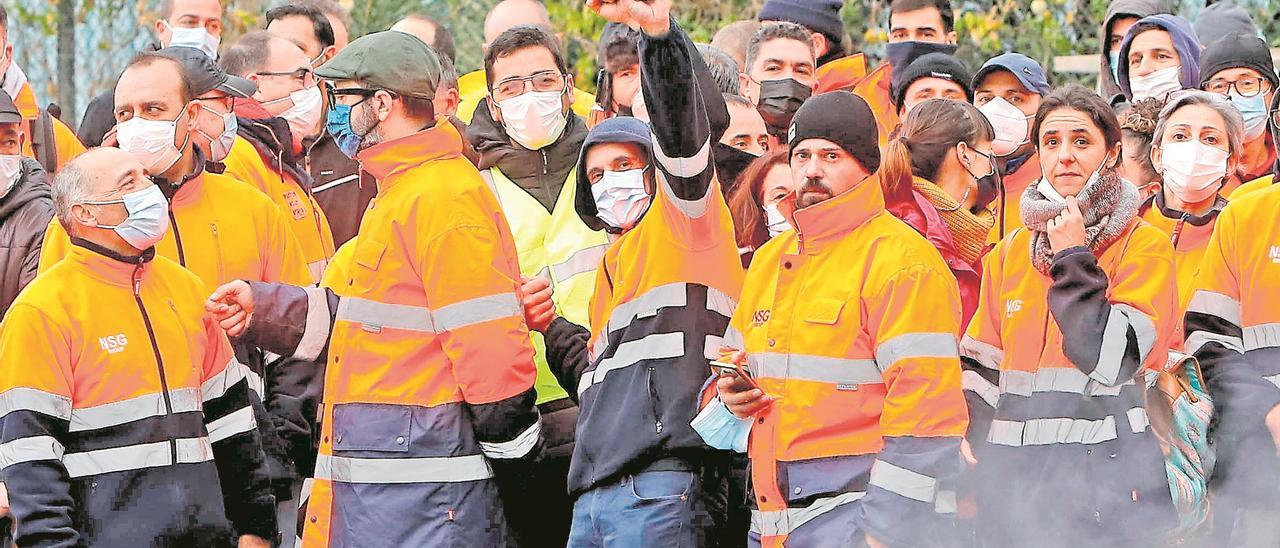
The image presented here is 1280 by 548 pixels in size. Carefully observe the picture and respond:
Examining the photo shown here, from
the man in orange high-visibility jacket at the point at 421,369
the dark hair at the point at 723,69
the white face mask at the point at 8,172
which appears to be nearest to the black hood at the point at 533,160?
the dark hair at the point at 723,69

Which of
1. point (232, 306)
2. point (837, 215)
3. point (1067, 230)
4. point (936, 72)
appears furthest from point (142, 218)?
point (936, 72)

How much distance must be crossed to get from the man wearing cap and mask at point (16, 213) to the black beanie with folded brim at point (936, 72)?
3515mm

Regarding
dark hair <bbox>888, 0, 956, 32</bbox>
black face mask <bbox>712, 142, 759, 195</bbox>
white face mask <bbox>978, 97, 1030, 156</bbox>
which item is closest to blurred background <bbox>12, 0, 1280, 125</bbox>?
dark hair <bbox>888, 0, 956, 32</bbox>

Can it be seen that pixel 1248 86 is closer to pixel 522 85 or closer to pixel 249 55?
pixel 522 85

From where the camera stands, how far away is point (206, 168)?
6.92 meters

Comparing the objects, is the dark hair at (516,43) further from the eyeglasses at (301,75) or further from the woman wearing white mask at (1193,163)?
the woman wearing white mask at (1193,163)

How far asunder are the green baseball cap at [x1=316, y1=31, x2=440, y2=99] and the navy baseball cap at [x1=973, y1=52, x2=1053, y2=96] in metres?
2.58

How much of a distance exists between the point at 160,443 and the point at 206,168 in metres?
1.77

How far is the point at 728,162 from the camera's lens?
652 centimetres

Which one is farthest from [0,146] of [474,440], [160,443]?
[474,440]

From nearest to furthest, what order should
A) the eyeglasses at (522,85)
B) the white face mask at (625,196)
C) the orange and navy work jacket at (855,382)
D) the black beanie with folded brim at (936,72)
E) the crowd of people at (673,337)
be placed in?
the orange and navy work jacket at (855,382) < the crowd of people at (673,337) < the white face mask at (625,196) < the eyeglasses at (522,85) < the black beanie with folded brim at (936,72)

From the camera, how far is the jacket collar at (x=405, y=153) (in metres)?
5.57

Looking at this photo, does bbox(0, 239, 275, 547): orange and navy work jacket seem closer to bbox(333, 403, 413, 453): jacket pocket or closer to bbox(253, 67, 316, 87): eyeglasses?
bbox(333, 403, 413, 453): jacket pocket

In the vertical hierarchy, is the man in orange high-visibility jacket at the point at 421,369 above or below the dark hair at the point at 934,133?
below
